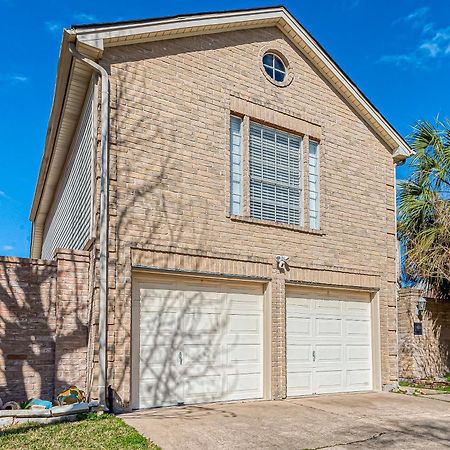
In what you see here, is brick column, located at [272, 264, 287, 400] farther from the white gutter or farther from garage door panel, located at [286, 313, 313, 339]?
the white gutter

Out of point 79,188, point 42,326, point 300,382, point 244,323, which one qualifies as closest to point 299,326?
point 300,382

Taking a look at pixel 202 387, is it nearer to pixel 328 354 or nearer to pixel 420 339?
pixel 328 354

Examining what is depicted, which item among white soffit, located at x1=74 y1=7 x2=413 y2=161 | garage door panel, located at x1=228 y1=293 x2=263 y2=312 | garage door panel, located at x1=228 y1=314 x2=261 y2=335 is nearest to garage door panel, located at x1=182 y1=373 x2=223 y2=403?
garage door panel, located at x1=228 y1=314 x2=261 y2=335

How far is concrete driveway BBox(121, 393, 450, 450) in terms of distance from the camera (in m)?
7.18

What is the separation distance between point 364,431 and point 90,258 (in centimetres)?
524

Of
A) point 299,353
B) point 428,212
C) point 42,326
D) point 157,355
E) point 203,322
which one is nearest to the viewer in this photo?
point 42,326

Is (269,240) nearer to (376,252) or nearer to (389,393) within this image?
(376,252)

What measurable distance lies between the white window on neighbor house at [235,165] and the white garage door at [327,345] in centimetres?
234

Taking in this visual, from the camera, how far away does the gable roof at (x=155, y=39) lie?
9.53 meters

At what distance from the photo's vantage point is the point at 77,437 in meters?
7.06

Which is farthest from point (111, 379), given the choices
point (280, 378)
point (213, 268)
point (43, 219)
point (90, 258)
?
point (43, 219)

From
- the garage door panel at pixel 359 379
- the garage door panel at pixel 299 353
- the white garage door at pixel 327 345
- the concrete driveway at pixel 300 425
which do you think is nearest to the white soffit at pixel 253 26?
the white garage door at pixel 327 345

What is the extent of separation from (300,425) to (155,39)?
24.1ft

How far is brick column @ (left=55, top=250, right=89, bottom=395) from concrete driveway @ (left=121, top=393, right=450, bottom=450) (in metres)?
1.23
